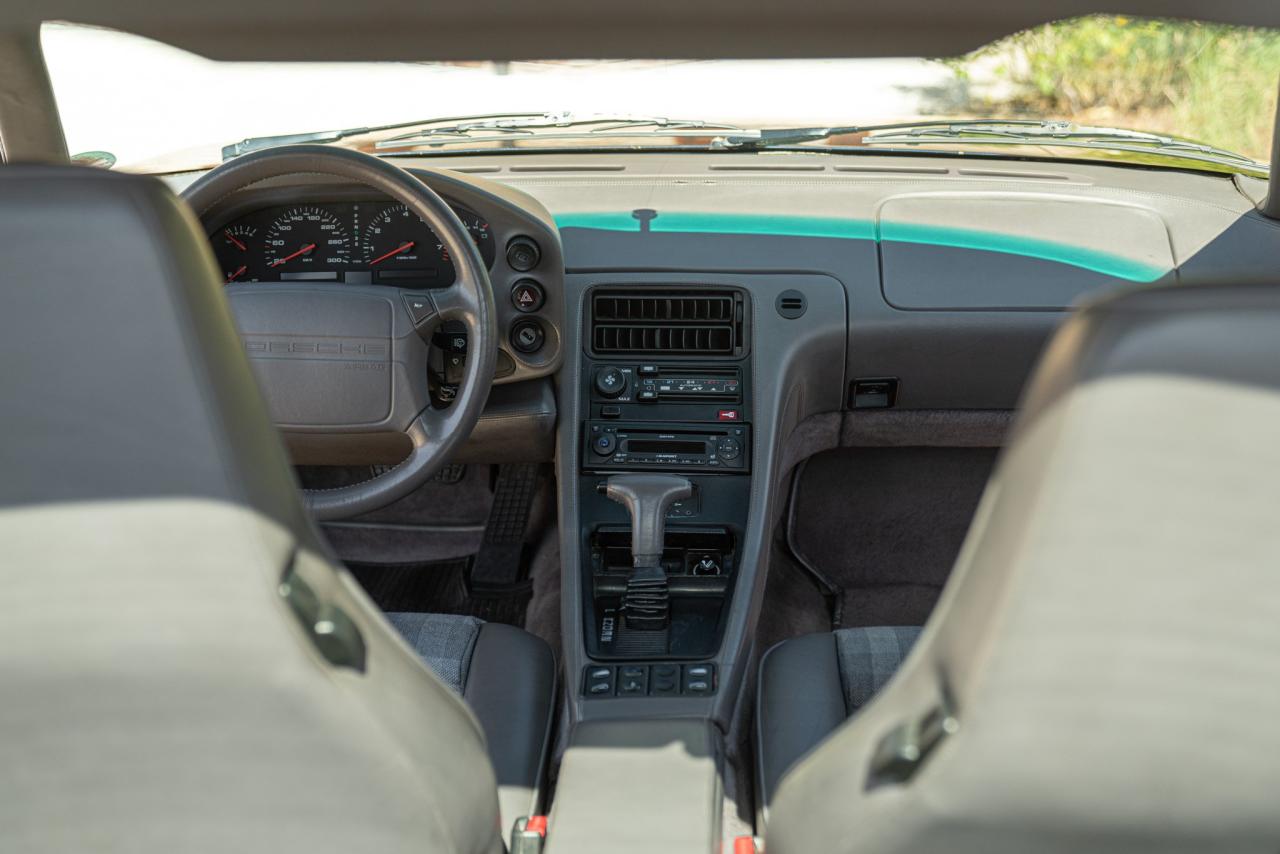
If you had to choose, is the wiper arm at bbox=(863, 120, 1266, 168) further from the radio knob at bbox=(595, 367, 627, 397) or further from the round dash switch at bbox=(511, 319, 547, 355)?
the round dash switch at bbox=(511, 319, 547, 355)

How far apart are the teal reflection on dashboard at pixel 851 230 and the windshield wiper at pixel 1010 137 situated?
27 centimetres

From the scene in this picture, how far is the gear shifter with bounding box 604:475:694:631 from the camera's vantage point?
2.28 meters

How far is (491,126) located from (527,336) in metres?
0.75

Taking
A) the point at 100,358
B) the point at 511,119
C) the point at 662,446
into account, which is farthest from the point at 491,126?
the point at 100,358

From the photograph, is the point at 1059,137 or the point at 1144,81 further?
the point at 1144,81

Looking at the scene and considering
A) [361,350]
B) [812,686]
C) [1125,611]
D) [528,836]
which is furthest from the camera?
[361,350]

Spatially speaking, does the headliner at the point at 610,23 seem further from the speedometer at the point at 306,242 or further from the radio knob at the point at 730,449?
the radio knob at the point at 730,449

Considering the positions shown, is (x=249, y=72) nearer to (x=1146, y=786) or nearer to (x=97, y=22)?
(x=97, y=22)

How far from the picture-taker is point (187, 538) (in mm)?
837

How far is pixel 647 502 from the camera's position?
2.43 meters

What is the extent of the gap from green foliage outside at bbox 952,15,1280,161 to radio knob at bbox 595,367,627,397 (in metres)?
5.31

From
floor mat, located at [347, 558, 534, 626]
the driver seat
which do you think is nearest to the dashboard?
floor mat, located at [347, 558, 534, 626]

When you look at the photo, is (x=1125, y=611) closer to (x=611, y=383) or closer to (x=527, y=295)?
(x=527, y=295)

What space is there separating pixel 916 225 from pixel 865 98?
1.55 m
